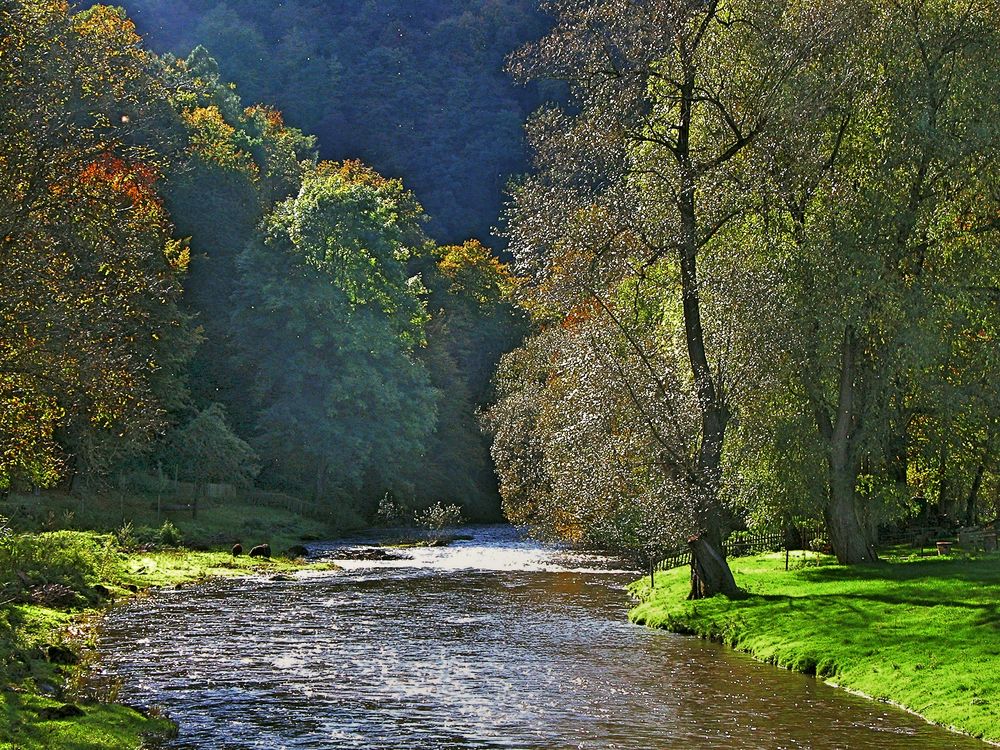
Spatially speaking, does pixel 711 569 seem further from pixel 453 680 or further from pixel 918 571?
pixel 453 680

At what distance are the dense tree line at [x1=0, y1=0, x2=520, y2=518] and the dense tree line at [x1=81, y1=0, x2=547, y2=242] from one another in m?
17.1

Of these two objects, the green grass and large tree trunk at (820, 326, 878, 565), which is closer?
large tree trunk at (820, 326, 878, 565)

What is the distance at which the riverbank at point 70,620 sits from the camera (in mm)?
18500

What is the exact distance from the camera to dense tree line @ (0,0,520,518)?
24.6 metres

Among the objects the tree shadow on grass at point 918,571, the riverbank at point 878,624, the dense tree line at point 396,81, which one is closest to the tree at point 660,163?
the riverbank at point 878,624

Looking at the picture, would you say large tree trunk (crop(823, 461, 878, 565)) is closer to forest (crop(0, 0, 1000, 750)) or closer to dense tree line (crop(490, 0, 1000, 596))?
forest (crop(0, 0, 1000, 750))

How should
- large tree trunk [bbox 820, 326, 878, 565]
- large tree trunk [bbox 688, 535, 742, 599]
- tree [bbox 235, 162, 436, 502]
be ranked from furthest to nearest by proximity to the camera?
1. tree [bbox 235, 162, 436, 502]
2. large tree trunk [bbox 820, 326, 878, 565]
3. large tree trunk [bbox 688, 535, 742, 599]

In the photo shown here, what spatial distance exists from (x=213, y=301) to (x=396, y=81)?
74.2m

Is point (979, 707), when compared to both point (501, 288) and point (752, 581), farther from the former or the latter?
point (501, 288)

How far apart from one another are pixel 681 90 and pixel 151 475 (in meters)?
43.4

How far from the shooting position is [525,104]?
156 meters

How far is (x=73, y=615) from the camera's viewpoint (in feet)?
110

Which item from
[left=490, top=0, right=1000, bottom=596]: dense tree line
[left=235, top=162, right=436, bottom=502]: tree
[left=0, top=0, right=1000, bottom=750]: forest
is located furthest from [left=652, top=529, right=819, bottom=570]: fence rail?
[left=235, top=162, right=436, bottom=502]: tree

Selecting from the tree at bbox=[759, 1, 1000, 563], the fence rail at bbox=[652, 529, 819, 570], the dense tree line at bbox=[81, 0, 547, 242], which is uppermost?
the dense tree line at bbox=[81, 0, 547, 242]
